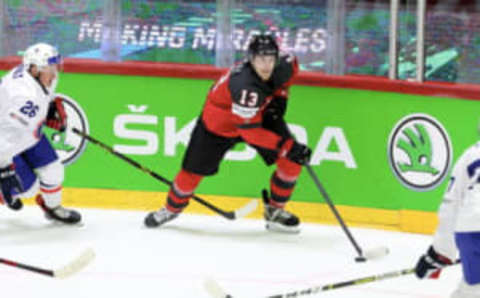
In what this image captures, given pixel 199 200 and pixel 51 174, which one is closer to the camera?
pixel 51 174

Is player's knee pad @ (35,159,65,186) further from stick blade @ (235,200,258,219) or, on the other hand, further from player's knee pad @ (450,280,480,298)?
player's knee pad @ (450,280,480,298)

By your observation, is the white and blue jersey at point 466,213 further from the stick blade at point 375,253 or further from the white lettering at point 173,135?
the white lettering at point 173,135

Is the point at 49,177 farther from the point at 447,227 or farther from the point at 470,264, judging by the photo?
the point at 470,264

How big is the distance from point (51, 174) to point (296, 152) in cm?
125

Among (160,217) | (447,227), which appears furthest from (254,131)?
(447,227)

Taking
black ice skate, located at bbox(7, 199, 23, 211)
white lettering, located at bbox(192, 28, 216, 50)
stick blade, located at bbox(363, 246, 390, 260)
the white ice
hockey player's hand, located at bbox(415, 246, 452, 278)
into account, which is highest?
white lettering, located at bbox(192, 28, 216, 50)

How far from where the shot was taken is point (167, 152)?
223 inches

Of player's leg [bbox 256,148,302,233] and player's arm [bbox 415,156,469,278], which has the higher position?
player's arm [bbox 415,156,469,278]

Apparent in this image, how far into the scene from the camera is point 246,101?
15.7 feet

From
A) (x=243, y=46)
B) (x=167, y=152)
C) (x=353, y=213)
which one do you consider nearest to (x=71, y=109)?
(x=167, y=152)

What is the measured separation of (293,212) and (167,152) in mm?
765

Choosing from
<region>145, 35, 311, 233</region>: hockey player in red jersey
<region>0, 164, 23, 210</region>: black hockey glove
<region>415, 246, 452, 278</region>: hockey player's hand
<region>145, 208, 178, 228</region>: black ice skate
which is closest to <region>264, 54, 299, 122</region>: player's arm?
<region>145, 35, 311, 233</region>: hockey player in red jersey

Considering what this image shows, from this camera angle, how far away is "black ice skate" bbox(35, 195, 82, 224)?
5.31 metres

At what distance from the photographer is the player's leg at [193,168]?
5180mm
